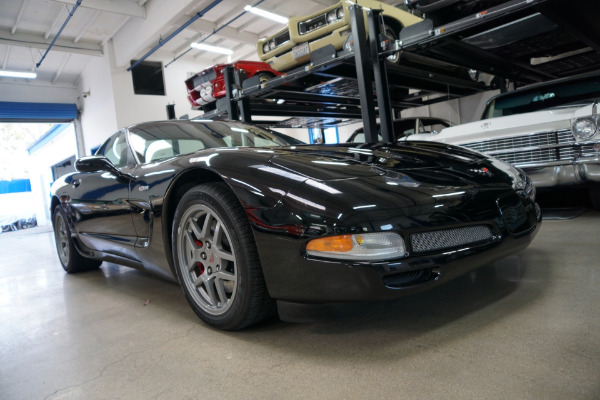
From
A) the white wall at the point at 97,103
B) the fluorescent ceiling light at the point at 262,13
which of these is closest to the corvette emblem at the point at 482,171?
the fluorescent ceiling light at the point at 262,13

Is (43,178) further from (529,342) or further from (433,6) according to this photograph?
(529,342)

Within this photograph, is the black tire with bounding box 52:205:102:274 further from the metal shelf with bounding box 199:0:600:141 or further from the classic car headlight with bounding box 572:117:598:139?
the classic car headlight with bounding box 572:117:598:139

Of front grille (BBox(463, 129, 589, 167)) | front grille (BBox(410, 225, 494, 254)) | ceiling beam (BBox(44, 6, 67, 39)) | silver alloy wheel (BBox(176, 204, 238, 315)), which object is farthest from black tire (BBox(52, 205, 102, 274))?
ceiling beam (BBox(44, 6, 67, 39))

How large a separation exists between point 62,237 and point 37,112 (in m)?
12.3

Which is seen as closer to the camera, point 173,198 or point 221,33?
point 173,198

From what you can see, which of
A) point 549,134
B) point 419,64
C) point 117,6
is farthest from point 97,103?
point 549,134

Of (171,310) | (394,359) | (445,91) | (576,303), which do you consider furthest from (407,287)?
(445,91)

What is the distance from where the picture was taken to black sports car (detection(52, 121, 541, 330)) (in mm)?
1271

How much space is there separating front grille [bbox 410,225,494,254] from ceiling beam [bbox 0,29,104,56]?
12345mm

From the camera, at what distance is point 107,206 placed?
238 centimetres

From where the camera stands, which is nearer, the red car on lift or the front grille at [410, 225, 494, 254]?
the front grille at [410, 225, 494, 254]

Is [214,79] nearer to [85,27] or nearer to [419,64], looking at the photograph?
[419,64]

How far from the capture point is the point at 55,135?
1883 centimetres

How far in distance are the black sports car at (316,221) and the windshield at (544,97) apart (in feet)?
7.18
